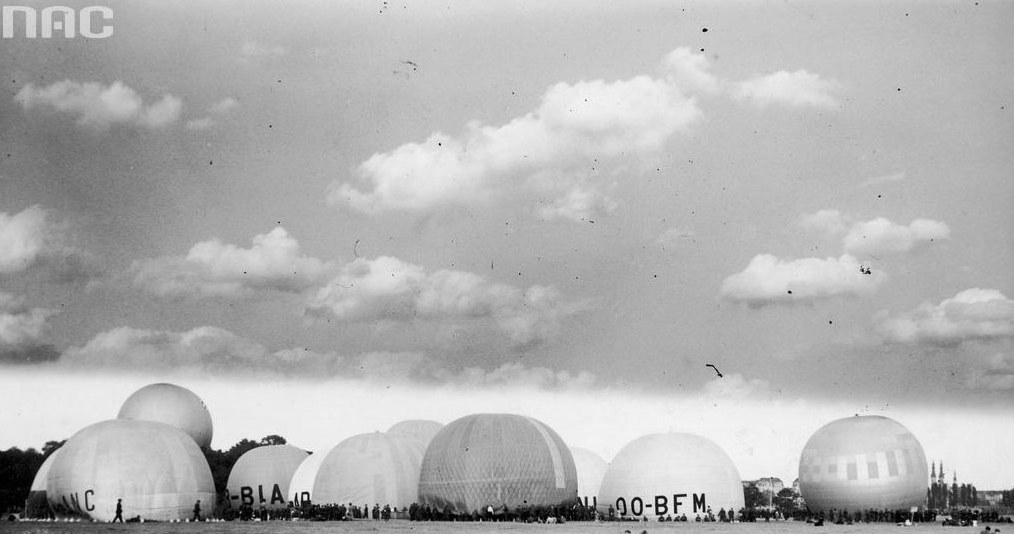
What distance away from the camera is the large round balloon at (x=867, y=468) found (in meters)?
53.6

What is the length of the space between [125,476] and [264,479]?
17.4 meters

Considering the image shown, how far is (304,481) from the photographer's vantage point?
210 ft

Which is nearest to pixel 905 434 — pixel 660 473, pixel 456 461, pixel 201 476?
pixel 660 473

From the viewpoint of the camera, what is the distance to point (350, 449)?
206 feet

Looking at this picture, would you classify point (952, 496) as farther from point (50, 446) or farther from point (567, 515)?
point (50, 446)

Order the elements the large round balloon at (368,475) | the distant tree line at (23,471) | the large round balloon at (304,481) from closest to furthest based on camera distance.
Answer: the large round balloon at (368,475) → the large round balloon at (304,481) → the distant tree line at (23,471)

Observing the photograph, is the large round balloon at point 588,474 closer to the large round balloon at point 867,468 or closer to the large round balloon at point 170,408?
the large round balloon at point 867,468

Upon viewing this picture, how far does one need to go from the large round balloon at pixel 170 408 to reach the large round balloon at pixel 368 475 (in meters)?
18.1

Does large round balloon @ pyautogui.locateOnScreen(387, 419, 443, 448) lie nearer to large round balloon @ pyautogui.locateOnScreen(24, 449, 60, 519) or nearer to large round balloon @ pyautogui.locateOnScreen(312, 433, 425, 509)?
large round balloon @ pyautogui.locateOnScreen(312, 433, 425, 509)

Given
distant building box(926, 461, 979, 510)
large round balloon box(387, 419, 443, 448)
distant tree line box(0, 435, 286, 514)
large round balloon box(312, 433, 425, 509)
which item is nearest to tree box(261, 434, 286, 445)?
distant tree line box(0, 435, 286, 514)

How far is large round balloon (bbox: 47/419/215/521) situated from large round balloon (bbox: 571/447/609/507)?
26968 millimetres

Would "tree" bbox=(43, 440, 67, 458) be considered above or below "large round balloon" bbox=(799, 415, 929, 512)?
above

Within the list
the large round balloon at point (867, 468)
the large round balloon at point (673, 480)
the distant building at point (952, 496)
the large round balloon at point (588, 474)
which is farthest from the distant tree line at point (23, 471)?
the distant building at point (952, 496)

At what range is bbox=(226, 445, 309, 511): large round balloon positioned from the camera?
67.9 meters
